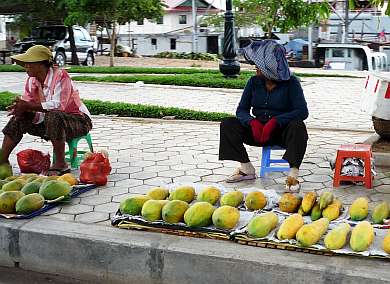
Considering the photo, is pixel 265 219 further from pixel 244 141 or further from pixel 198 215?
pixel 244 141

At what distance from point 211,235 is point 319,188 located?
1.61 meters

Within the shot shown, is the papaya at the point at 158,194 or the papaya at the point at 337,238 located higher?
the papaya at the point at 158,194

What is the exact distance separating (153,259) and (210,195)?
739mm

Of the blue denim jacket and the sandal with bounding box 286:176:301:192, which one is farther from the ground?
the blue denim jacket

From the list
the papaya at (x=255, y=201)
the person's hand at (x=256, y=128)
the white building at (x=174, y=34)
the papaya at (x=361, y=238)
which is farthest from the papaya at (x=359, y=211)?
the white building at (x=174, y=34)

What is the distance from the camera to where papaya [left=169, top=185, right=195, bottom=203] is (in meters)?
4.04

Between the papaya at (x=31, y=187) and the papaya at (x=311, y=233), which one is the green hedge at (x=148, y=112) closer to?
the papaya at (x=31, y=187)

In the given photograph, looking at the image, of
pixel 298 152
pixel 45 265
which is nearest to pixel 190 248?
pixel 45 265

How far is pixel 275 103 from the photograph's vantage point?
4.93 meters

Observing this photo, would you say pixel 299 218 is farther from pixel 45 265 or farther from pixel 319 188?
pixel 45 265

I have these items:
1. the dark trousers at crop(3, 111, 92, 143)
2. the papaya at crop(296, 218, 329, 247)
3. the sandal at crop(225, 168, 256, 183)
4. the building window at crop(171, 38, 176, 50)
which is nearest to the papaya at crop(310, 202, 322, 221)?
the papaya at crop(296, 218, 329, 247)

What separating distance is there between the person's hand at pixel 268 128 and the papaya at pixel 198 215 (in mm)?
1239

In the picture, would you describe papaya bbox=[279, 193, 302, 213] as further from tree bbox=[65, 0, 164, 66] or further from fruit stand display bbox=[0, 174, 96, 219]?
tree bbox=[65, 0, 164, 66]

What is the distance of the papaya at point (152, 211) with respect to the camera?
377 centimetres
